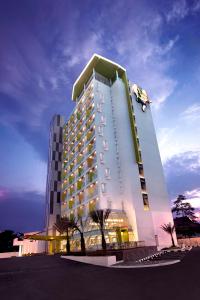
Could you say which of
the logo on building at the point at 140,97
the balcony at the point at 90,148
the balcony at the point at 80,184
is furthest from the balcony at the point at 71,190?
the logo on building at the point at 140,97

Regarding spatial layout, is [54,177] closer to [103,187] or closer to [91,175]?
[91,175]

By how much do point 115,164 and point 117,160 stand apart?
124cm

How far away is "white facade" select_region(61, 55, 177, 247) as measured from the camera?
4253 centimetres

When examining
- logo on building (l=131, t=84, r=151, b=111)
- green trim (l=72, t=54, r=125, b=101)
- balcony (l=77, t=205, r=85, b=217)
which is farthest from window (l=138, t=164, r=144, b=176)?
green trim (l=72, t=54, r=125, b=101)

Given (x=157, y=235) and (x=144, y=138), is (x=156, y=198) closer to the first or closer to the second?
(x=157, y=235)

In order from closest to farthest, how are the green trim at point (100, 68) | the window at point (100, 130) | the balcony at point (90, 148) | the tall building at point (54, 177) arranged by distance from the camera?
the window at point (100, 130) < the balcony at point (90, 148) < the tall building at point (54, 177) < the green trim at point (100, 68)

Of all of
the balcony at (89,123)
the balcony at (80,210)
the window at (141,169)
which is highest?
the balcony at (89,123)

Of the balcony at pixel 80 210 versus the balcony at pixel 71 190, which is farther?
the balcony at pixel 71 190

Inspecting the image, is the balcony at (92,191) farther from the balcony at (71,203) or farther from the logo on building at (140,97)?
the logo on building at (140,97)

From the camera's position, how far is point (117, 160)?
4778 cm

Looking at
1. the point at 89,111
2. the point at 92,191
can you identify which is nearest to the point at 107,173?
the point at 92,191

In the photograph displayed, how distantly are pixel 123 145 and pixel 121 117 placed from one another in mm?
7514

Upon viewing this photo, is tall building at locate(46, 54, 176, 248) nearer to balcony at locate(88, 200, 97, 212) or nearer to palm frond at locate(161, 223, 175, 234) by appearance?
balcony at locate(88, 200, 97, 212)

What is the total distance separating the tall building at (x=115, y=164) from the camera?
4122cm
